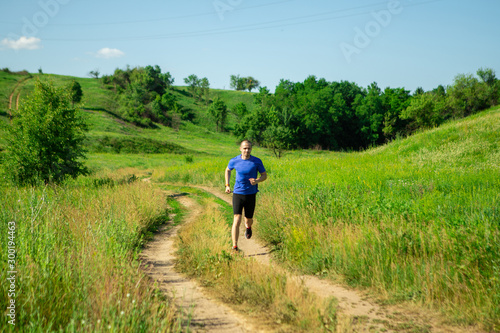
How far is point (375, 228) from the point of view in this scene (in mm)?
6199

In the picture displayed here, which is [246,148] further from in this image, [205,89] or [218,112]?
[205,89]

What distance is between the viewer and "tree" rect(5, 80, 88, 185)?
609 inches

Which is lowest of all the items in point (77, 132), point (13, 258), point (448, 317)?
point (448, 317)

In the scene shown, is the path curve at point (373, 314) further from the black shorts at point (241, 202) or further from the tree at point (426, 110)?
the tree at point (426, 110)

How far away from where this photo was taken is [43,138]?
15836mm

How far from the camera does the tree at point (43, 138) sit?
609 inches

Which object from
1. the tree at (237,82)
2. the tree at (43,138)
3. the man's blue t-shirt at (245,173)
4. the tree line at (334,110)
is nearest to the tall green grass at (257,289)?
the man's blue t-shirt at (245,173)

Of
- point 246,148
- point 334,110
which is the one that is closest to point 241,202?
point 246,148

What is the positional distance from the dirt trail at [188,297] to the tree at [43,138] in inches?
421


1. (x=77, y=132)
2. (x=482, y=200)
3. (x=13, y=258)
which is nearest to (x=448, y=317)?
(x=482, y=200)

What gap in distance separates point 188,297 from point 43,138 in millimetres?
14668

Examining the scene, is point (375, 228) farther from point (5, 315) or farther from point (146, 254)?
point (5, 315)

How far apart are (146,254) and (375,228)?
5.07 meters

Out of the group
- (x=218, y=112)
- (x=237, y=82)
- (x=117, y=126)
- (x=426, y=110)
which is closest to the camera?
(x=117, y=126)
